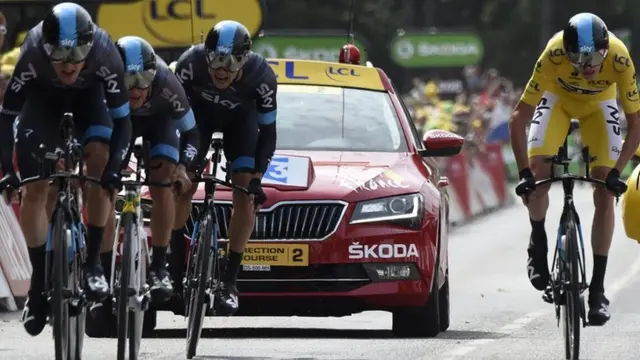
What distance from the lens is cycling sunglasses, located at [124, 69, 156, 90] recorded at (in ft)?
35.9

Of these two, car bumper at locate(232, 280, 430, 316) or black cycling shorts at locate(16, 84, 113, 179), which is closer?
black cycling shorts at locate(16, 84, 113, 179)

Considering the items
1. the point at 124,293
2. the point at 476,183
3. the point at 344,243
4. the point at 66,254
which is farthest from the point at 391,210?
the point at 476,183

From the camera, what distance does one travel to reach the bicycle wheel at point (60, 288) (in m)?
9.55

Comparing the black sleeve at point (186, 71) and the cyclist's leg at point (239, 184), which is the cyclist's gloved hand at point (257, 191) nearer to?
the cyclist's leg at point (239, 184)

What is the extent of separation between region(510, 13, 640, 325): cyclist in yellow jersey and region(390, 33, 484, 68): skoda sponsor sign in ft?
137

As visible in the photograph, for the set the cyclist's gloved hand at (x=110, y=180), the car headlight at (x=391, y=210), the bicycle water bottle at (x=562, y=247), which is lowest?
the bicycle water bottle at (x=562, y=247)

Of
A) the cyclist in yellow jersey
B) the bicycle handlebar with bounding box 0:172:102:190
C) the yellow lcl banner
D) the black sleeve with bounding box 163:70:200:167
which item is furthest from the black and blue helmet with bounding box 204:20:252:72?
the yellow lcl banner

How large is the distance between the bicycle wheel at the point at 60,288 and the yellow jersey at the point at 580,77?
3146 mm

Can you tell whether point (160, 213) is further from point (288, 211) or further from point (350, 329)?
point (350, 329)

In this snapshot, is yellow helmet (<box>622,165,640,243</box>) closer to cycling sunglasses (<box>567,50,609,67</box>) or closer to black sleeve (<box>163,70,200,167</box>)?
cycling sunglasses (<box>567,50,609,67</box>)

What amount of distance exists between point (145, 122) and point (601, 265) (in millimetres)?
2770

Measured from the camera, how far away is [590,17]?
36.8 feet

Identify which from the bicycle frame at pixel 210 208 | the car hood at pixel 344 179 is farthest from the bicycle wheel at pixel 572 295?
the bicycle frame at pixel 210 208

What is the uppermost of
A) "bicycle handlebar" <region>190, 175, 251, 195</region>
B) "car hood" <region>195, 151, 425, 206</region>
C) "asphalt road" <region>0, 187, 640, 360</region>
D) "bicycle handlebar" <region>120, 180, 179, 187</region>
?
"bicycle handlebar" <region>120, 180, 179, 187</region>
